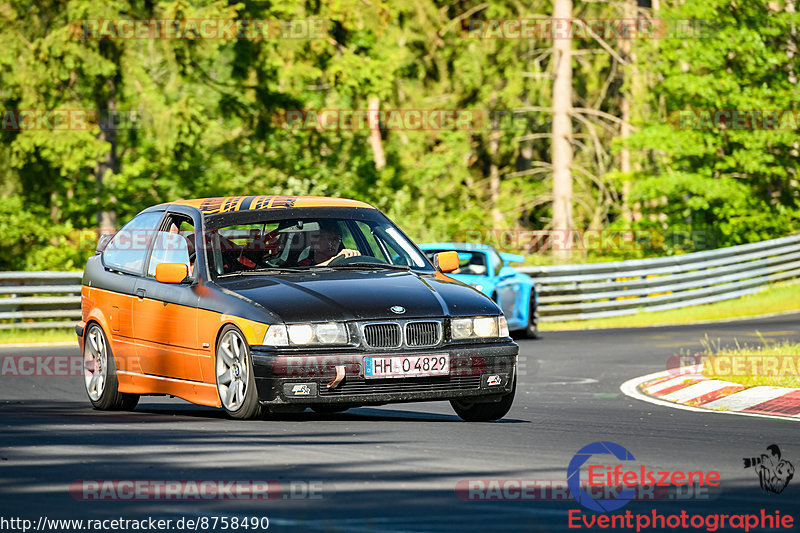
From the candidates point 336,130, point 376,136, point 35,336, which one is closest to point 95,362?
point 35,336

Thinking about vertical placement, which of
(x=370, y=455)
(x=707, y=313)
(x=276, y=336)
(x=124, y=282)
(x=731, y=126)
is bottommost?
(x=370, y=455)

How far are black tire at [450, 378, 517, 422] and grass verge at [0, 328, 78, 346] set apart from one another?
42.1 feet

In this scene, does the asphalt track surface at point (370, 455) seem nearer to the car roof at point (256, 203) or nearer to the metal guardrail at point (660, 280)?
the car roof at point (256, 203)

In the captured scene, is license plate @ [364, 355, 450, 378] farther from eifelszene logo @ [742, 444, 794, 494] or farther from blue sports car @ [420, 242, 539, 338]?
blue sports car @ [420, 242, 539, 338]

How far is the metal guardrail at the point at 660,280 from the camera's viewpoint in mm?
28172

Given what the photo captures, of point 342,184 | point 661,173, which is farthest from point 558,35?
point 342,184

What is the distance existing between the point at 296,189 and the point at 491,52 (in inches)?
497

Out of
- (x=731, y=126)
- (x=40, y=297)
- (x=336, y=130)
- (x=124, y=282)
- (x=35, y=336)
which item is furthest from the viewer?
(x=336, y=130)

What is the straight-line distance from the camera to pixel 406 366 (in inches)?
380

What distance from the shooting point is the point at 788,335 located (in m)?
21.6

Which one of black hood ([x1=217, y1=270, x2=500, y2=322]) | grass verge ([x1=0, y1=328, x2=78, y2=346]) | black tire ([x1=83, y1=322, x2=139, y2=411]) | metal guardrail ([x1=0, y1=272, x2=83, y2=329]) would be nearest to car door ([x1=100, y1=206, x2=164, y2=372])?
black tire ([x1=83, y1=322, x2=139, y2=411])

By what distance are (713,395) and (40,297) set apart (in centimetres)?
1427

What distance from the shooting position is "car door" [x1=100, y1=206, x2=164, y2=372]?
1147 cm

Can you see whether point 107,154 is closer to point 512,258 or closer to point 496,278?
point 512,258
